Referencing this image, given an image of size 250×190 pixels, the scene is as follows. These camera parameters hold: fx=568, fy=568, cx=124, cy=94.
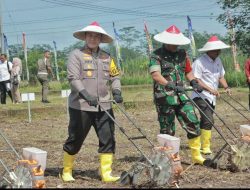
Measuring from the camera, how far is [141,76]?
107 feet

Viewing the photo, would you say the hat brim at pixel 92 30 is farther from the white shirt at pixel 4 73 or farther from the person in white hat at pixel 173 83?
the white shirt at pixel 4 73

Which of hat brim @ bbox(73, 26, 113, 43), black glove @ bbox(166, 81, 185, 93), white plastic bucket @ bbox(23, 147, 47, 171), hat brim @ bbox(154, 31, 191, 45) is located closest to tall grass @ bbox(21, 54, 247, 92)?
hat brim @ bbox(154, 31, 191, 45)

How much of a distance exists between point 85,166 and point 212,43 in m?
2.54

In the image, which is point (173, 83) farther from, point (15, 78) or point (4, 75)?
point (4, 75)

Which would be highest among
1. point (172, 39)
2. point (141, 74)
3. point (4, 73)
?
point (172, 39)

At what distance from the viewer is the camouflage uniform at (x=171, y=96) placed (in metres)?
7.39

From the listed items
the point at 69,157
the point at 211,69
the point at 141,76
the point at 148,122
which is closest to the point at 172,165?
the point at 69,157

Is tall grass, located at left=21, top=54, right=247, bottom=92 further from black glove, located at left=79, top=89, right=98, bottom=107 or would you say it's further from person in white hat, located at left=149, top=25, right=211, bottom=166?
black glove, located at left=79, top=89, right=98, bottom=107

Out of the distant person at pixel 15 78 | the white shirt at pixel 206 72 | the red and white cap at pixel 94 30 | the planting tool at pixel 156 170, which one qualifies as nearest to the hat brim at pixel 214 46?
the white shirt at pixel 206 72

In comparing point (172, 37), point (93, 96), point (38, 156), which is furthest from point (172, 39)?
point (38, 156)

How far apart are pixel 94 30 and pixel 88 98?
85cm

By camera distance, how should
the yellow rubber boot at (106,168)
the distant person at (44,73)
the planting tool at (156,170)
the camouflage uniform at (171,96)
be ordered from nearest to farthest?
the planting tool at (156,170) → the yellow rubber boot at (106,168) → the camouflage uniform at (171,96) → the distant person at (44,73)

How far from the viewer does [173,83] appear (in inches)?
287

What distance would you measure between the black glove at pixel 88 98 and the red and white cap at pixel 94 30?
0.74 metres
